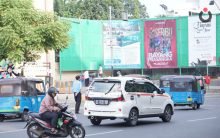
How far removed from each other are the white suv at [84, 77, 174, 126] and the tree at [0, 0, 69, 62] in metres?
14.2

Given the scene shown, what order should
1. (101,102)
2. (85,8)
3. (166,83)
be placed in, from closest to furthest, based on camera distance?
(101,102), (166,83), (85,8)

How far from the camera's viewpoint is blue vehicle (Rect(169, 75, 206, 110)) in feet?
100

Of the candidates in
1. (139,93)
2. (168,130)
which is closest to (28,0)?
(139,93)

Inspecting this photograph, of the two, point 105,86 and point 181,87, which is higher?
point 105,86

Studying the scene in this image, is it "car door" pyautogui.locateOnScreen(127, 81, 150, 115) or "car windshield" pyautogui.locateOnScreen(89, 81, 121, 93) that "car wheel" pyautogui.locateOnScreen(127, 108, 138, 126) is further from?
"car windshield" pyautogui.locateOnScreen(89, 81, 121, 93)

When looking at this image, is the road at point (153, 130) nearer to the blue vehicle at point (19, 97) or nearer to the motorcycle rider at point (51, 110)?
the motorcycle rider at point (51, 110)

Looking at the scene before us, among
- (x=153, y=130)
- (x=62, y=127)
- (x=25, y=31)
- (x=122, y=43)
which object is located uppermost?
(x=122, y=43)

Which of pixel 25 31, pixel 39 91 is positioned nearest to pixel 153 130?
pixel 39 91

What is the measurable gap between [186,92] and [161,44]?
3372 centimetres

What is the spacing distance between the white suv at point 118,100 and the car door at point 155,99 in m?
0.06

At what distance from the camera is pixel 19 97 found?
2367 centimetres

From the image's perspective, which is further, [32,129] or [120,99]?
[120,99]

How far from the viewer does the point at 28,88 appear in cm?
2420

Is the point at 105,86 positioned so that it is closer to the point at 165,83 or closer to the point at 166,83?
the point at 166,83
